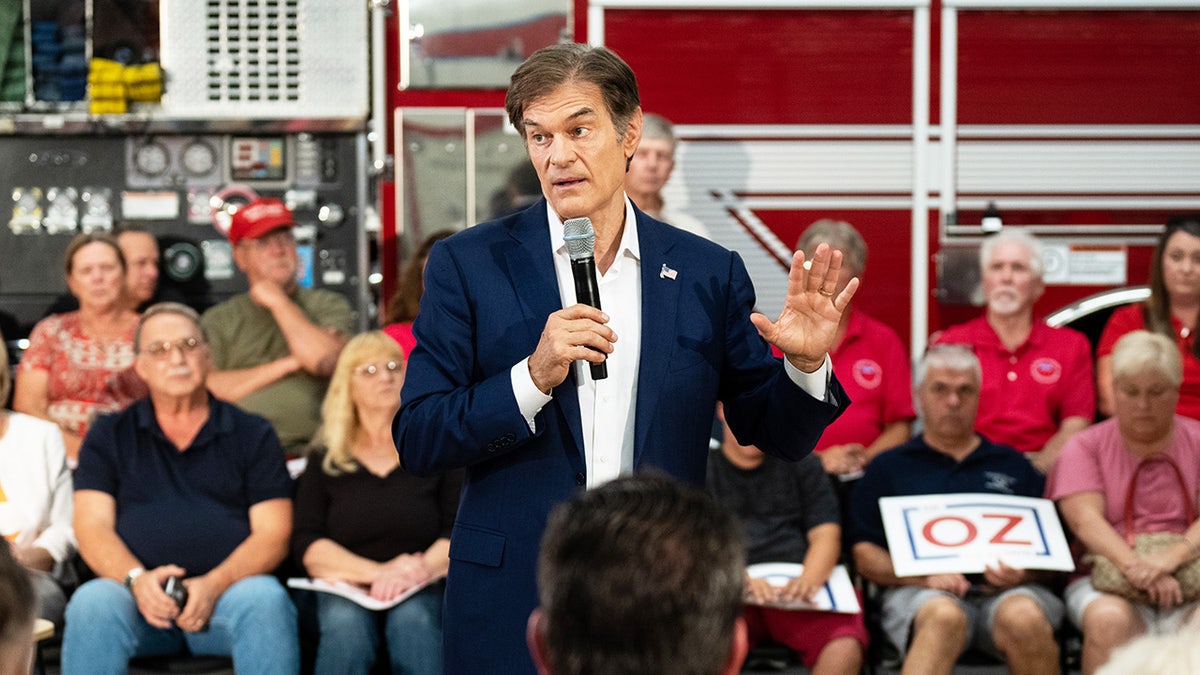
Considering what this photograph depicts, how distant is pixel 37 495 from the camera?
5.52m

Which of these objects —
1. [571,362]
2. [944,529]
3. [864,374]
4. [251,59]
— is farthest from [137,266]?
[571,362]

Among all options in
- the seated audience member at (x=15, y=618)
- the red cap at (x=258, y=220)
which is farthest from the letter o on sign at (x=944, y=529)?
the seated audience member at (x=15, y=618)

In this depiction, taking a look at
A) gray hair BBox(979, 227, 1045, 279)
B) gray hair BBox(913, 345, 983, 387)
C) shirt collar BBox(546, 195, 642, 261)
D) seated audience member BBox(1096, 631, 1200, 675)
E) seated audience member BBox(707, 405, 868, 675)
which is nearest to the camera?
seated audience member BBox(1096, 631, 1200, 675)

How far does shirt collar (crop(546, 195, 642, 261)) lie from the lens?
110 inches

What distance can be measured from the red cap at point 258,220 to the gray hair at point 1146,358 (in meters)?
3.54

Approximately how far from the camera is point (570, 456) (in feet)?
8.82

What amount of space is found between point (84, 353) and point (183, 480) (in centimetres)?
142

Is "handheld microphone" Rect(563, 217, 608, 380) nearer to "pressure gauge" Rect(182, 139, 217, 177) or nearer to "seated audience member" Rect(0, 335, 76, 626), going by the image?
"seated audience member" Rect(0, 335, 76, 626)

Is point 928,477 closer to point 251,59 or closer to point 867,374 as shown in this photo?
point 867,374

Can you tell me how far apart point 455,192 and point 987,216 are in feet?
8.08

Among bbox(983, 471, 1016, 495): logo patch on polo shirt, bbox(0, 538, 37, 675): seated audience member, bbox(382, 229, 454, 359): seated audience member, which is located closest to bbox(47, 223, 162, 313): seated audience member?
bbox(382, 229, 454, 359): seated audience member

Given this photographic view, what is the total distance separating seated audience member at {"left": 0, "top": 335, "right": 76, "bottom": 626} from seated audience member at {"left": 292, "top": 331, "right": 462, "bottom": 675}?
84cm

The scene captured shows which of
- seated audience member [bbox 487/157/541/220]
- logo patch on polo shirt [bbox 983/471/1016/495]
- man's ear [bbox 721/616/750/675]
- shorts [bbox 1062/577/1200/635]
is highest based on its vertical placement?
seated audience member [bbox 487/157/541/220]

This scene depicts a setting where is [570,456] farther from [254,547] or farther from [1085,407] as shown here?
[1085,407]
